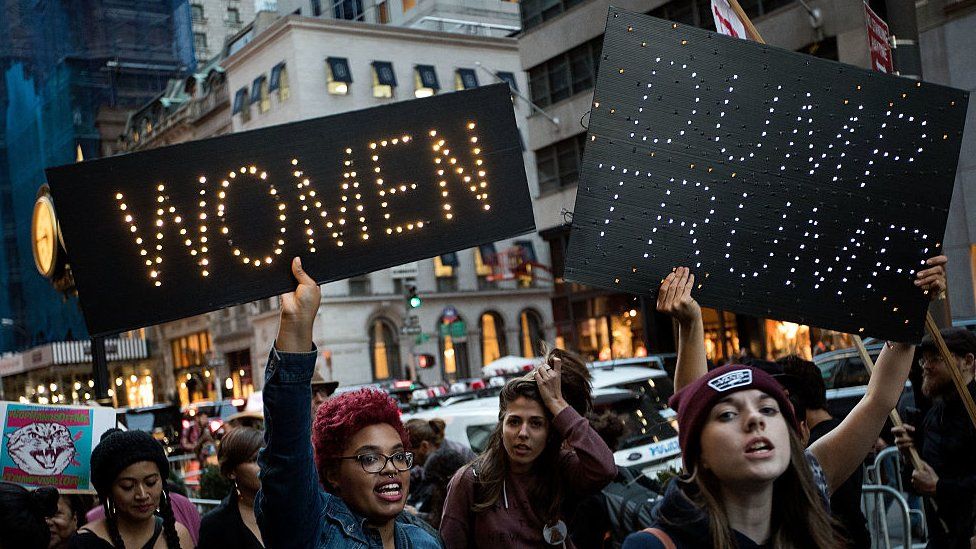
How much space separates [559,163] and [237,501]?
101 ft

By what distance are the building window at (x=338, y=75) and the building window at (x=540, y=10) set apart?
16919mm

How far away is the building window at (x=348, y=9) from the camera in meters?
62.5

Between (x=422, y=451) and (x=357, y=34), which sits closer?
(x=422, y=451)

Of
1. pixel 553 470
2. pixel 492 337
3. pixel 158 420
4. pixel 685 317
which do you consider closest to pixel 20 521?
pixel 553 470

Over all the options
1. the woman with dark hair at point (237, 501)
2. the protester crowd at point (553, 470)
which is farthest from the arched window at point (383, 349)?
the woman with dark hair at point (237, 501)

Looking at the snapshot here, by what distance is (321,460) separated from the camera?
3523 millimetres

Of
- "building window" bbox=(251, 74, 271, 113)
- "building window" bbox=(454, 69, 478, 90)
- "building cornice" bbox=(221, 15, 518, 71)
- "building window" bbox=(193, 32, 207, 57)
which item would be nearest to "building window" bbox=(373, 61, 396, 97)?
"building cornice" bbox=(221, 15, 518, 71)

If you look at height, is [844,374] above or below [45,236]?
below

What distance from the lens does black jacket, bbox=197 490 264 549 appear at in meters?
5.45

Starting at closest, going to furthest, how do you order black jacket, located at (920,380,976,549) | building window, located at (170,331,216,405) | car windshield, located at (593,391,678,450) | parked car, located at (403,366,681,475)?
black jacket, located at (920,380,976,549) → parked car, located at (403,366,681,475) → car windshield, located at (593,391,678,450) → building window, located at (170,331,216,405)

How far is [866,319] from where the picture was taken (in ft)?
13.2

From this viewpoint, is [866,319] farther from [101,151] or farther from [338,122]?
[101,151]

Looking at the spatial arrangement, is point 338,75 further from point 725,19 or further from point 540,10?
point 725,19

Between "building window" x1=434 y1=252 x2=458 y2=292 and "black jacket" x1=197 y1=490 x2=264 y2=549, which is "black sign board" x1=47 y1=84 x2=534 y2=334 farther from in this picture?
"building window" x1=434 y1=252 x2=458 y2=292
